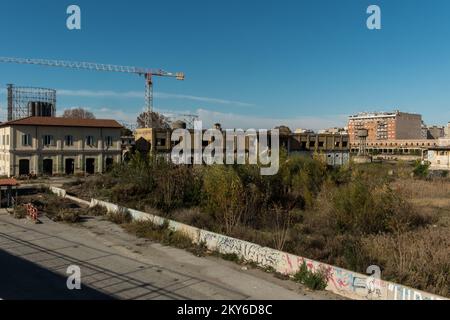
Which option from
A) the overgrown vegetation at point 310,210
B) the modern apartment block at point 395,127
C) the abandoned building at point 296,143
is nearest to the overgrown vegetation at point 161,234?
the overgrown vegetation at point 310,210

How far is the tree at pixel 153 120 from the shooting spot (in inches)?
4045

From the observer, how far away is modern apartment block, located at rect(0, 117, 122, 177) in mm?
43188

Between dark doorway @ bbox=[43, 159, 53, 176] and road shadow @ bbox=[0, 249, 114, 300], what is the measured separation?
1303 inches

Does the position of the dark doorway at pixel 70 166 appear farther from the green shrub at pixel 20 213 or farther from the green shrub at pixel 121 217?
the green shrub at pixel 121 217

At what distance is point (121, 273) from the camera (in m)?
13.1

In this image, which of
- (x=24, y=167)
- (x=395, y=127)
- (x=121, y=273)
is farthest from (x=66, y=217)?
(x=395, y=127)

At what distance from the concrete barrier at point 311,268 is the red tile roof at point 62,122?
31703 mm

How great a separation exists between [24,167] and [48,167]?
2.47 m

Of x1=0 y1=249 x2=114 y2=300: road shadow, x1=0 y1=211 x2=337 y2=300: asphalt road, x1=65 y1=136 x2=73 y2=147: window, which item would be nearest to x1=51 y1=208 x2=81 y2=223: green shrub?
x1=0 y1=211 x2=337 y2=300: asphalt road

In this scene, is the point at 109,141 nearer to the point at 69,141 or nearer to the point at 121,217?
the point at 69,141

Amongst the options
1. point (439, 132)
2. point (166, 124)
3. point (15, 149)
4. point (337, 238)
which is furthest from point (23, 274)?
point (439, 132)

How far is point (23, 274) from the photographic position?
509 inches
